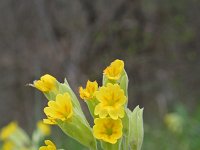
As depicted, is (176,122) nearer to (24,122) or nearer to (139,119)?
(139,119)

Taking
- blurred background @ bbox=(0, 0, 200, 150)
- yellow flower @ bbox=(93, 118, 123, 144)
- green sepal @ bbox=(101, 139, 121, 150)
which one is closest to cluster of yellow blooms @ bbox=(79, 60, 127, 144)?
yellow flower @ bbox=(93, 118, 123, 144)

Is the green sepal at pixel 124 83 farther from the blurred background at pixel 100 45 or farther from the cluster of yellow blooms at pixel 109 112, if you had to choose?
the blurred background at pixel 100 45

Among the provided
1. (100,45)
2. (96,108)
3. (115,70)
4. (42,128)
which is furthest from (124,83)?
(100,45)

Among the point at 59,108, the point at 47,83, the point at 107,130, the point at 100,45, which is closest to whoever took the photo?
the point at 107,130

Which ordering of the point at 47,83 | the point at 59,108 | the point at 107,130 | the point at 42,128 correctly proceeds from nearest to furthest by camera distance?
the point at 107,130
the point at 59,108
the point at 47,83
the point at 42,128

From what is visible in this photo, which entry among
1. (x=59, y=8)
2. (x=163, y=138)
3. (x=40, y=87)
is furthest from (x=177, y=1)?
(x=40, y=87)

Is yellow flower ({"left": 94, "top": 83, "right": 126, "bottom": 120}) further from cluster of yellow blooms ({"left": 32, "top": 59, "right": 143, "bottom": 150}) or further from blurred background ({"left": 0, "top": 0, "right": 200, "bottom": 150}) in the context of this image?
blurred background ({"left": 0, "top": 0, "right": 200, "bottom": 150})

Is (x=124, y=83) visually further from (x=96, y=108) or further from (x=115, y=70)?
(x=96, y=108)
